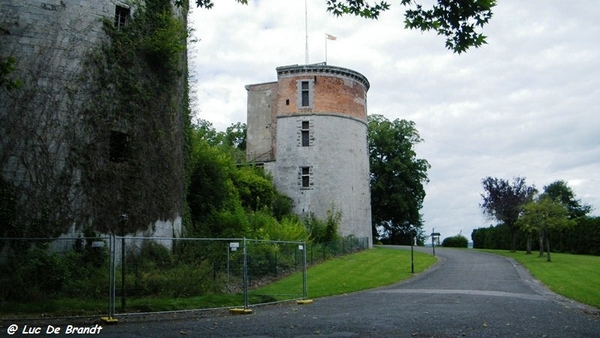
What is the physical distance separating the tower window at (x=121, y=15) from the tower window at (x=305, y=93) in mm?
21609

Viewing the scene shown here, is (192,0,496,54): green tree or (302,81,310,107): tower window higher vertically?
(302,81,310,107): tower window

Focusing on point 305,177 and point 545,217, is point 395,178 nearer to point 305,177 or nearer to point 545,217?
point 305,177

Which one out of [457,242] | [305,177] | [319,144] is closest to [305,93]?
[319,144]

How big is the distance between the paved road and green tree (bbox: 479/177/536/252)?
22244mm

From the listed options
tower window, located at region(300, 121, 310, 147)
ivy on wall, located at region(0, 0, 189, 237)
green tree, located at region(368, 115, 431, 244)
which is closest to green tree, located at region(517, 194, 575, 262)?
tower window, located at region(300, 121, 310, 147)

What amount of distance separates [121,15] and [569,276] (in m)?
21.2

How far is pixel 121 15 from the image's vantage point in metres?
19.7

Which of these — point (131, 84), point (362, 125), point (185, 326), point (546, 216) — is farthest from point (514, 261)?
point (185, 326)

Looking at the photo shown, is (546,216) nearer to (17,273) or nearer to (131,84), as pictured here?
(131,84)

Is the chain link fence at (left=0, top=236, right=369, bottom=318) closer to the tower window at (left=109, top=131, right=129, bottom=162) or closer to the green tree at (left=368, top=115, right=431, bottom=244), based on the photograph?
the tower window at (left=109, top=131, right=129, bottom=162)

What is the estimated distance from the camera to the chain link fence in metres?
12.8

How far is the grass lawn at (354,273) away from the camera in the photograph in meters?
20.0

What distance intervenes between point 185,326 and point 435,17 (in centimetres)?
735

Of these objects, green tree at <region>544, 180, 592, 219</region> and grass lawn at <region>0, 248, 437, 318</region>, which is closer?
grass lawn at <region>0, 248, 437, 318</region>
